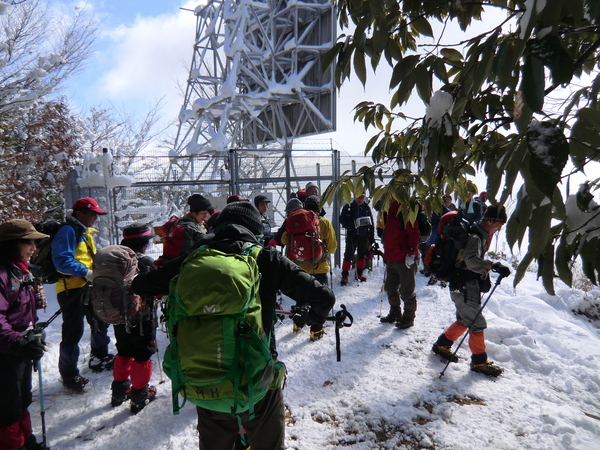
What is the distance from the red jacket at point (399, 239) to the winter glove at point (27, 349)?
4.40 m

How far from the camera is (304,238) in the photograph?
5129mm

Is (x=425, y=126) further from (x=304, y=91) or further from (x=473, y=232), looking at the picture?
(x=304, y=91)

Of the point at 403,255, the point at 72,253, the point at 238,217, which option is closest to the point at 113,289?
the point at 72,253

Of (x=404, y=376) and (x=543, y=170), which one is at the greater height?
(x=543, y=170)

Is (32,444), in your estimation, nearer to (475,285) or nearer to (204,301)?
(204,301)

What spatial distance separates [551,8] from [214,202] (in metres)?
6.88

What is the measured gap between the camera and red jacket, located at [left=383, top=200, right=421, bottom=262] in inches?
208

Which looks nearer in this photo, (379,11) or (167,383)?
(379,11)

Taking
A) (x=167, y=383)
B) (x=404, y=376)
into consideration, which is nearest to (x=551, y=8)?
(x=404, y=376)

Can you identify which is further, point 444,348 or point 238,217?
point 444,348

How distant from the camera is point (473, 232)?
13.2ft

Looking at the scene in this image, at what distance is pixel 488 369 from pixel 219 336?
353 cm

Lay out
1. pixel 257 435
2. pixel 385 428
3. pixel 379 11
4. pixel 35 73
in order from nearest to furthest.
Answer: pixel 379 11
pixel 257 435
pixel 385 428
pixel 35 73

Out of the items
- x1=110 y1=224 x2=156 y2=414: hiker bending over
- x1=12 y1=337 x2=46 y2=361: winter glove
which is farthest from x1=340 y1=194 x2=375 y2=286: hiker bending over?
x1=12 y1=337 x2=46 y2=361: winter glove
